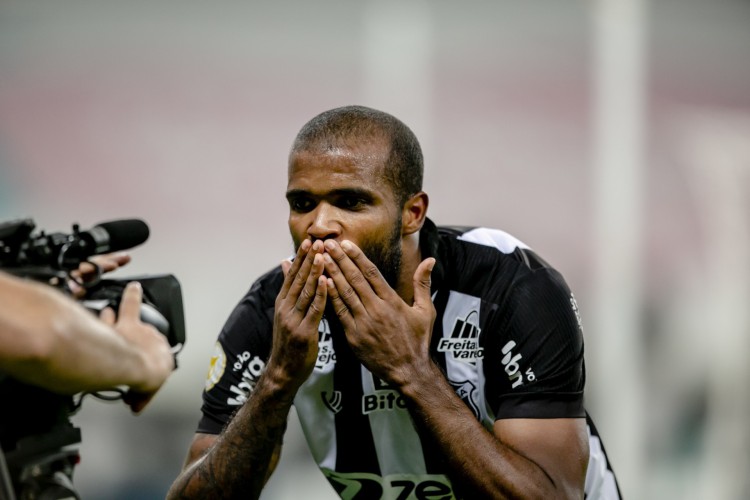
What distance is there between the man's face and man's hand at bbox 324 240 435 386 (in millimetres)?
149

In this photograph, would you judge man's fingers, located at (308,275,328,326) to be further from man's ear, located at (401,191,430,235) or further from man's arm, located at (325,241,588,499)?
man's ear, located at (401,191,430,235)

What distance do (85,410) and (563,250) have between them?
269 centimetres

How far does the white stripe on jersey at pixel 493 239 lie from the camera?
3061 mm

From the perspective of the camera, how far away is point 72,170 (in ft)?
16.5

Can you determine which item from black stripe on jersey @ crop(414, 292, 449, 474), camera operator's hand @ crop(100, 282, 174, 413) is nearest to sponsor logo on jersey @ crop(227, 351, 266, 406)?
black stripe on jersey @ crop(414, 292, 449, 474)

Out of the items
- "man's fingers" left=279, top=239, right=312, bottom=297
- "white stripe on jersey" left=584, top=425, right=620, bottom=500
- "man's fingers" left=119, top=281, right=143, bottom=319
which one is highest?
"man's fingers" left=119, top=281, right=143, bottom=319

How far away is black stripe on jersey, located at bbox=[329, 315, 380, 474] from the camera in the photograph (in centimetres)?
295

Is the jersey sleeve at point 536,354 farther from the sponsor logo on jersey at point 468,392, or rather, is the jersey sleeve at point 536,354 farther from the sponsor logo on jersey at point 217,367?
the sponsor logo on jersey at point 217,367

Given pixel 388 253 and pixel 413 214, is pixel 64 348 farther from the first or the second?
pixel 413 214

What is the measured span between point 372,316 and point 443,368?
396 millimetres

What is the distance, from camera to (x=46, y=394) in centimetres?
176

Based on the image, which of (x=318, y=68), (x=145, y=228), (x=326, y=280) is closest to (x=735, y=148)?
(x=318, y=68)

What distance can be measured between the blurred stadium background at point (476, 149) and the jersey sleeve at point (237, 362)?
187cm

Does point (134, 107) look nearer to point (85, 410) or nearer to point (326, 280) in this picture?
point (85, 410)
